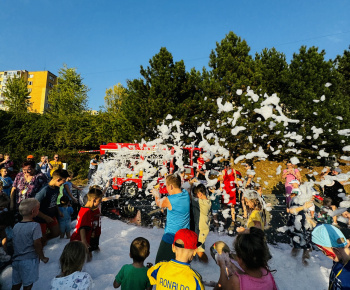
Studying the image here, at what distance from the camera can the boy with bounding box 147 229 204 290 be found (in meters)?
1.81

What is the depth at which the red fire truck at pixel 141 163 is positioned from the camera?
9367 millimetres

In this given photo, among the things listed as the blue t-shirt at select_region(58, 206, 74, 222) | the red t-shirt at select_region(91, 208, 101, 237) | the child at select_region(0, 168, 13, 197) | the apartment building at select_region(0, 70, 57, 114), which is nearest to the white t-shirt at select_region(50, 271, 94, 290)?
the red t-shirt at select_region(91, 208, 101, 237)

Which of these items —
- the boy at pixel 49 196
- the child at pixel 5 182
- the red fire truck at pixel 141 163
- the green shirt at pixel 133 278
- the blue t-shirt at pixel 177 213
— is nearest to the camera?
the green shirt at pixel 133 278

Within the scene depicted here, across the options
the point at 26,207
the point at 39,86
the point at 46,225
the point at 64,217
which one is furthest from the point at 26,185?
the point at 39,86

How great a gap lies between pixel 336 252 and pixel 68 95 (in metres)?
30.0

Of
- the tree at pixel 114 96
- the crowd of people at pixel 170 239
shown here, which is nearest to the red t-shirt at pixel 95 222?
the crowd of people at pixel 170 239

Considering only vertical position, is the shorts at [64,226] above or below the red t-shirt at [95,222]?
below

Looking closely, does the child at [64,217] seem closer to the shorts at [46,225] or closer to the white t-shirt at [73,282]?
the shorts at [46,225]

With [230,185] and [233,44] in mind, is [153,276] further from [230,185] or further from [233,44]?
[233,44]

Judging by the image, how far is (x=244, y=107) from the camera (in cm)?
1408

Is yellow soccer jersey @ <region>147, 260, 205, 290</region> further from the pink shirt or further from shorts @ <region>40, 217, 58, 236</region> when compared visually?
shorts @ <region>40, 217, 58, 236</region>

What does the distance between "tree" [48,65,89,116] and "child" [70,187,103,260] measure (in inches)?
942

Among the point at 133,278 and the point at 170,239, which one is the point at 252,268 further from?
the point at 170,239

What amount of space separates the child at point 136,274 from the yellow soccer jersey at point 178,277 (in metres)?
0.49
